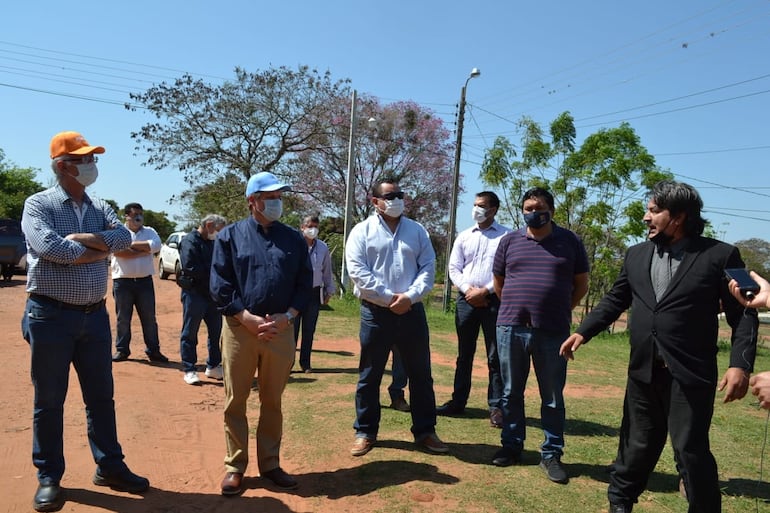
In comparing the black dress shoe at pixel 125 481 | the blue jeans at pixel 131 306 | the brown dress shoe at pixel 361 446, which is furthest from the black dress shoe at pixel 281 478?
the blue jeans at pixel 131 306

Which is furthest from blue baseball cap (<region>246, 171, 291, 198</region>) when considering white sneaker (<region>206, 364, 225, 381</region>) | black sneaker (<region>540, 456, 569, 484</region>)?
white sneaker (<region>206, 364, 225, 381</region>)

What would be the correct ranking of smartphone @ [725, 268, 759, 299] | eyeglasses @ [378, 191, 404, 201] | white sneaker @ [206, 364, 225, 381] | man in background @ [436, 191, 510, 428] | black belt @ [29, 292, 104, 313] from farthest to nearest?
1. white sneaker @ [206, 364, 225, 381]
2. man in background @ [436, 191, 510, 428]
3. eyeglasses @ [378, 191, 404, 201]
4. black belt @ [29, 292, 104, 313]
5. smartphone @ [725, 268, 759, 299]

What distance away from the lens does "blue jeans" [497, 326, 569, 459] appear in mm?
A: 4297

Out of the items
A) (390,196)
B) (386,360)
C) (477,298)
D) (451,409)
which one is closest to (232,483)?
(386,360)

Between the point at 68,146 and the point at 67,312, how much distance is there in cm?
106

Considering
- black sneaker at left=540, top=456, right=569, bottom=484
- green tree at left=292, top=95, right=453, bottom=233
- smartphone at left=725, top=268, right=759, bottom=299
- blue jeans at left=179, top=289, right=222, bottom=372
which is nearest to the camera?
smartphone at left=725, top=268, right=759, bottom=299

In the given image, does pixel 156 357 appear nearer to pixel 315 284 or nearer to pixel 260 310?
pixel 315 284

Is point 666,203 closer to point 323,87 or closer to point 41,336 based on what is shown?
point 41,336

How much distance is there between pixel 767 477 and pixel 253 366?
162 inches

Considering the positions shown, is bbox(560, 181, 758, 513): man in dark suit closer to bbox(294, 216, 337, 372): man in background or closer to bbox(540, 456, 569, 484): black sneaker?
bbox(540, 456, 569, 484): black sneaker

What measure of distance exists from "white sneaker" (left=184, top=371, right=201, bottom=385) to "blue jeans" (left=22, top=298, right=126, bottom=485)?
3.00 metres

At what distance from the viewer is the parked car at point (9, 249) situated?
16.8 m

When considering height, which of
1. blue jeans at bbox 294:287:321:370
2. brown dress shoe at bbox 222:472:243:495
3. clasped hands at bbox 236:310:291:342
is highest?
clasped hands at bbox 236:310:291:342

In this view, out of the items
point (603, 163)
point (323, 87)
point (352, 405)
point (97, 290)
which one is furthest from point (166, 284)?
point (97, 290)
